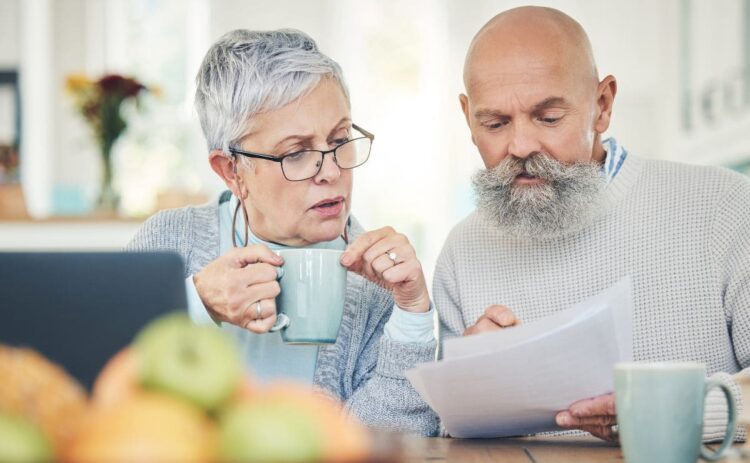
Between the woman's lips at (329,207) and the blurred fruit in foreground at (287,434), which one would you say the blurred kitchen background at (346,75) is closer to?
the woman's lips at (329,207)

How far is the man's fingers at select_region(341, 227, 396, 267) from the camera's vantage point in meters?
1.24

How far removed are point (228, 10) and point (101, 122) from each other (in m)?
2.05

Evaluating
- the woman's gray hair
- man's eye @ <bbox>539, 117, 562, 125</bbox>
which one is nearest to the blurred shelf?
the woman's gray hair

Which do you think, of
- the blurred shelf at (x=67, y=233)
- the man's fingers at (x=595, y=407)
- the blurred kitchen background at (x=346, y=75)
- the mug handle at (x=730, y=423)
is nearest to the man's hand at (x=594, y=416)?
the man's fingers at (x=595, y=407)

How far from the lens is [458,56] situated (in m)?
5.28

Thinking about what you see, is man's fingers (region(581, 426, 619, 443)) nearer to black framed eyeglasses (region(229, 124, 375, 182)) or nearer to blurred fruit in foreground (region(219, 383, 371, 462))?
black framed eyeglasses (region(229, 124, 375, 182))

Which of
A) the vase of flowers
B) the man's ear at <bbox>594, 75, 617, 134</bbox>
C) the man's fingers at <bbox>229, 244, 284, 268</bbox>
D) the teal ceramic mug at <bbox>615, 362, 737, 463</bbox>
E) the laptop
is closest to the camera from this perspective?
the laptop

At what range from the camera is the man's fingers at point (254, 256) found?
48.2 inches

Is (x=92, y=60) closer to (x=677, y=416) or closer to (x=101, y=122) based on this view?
(x=101, y=122)

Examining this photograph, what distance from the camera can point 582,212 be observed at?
1.56 m

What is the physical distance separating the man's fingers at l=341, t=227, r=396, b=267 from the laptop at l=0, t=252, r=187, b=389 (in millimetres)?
618

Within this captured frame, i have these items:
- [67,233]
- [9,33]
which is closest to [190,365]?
[67,233]

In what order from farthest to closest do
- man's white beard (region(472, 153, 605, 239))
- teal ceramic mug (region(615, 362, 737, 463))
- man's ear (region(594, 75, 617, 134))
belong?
1. man's ear (region(594, 75, 617, 134))
2. man's white beard (region(472, 153, 605, 239))
3. teal ceramic mug (region(615, 362, 737, 463))

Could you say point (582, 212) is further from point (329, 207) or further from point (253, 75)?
point (253, 75)
